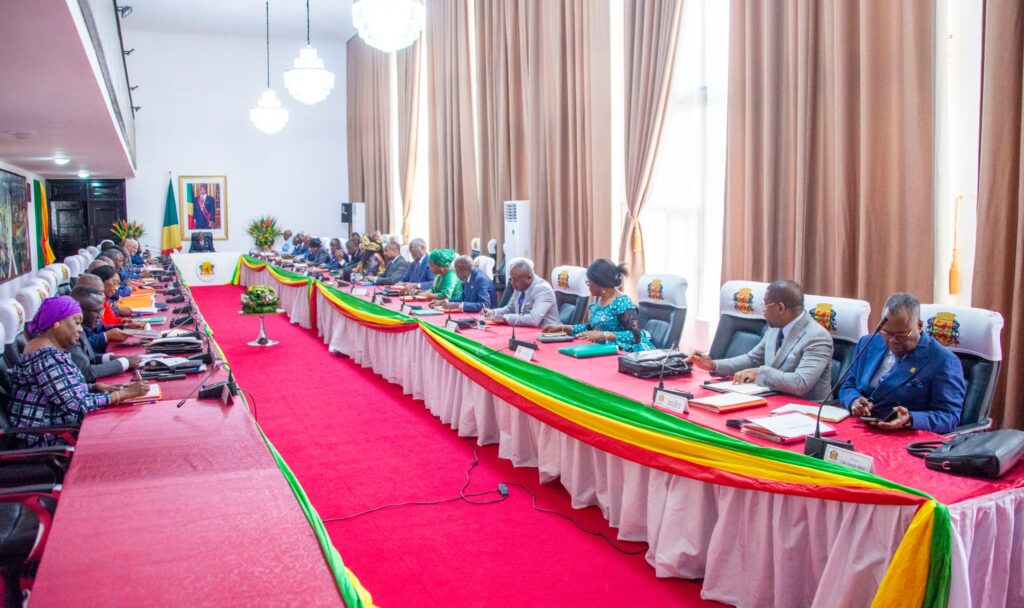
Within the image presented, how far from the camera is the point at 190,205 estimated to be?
48.7ft

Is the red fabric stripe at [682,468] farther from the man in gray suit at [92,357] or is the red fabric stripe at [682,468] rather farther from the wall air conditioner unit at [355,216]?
the wall air conditioner unit at [355,216]

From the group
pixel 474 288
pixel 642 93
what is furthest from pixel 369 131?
pixel 642 93

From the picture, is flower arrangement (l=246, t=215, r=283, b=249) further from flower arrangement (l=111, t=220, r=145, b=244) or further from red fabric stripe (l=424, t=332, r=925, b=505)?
red fabric stripe (l=424, t=332, r=925, b=505)

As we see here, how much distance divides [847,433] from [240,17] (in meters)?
13.4

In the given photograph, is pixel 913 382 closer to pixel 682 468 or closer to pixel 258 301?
pixel 682 468

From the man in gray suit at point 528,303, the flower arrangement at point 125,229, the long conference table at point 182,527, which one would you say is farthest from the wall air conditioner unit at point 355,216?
the long conference table at point 182,527

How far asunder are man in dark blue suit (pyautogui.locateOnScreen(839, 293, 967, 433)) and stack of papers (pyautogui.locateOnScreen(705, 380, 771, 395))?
37 cm

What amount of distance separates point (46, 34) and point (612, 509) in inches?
109

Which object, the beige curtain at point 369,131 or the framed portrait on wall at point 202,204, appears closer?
the beige curtain at point 369,131

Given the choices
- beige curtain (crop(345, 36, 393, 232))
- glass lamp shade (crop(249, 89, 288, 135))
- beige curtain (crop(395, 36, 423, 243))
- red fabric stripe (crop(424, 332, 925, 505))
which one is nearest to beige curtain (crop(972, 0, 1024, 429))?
red fabric stripe (crop(424, 332, 925, 505))

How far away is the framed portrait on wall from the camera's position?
1478 cm

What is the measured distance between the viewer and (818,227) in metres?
4.39

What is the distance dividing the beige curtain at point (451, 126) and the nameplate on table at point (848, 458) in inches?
298

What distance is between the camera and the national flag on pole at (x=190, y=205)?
14781mm
